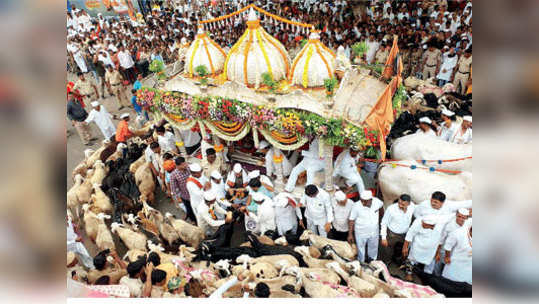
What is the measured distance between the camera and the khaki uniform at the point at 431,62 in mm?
10461

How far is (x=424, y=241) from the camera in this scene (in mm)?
5070

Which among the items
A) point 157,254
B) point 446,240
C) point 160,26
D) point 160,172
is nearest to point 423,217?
point 446,240

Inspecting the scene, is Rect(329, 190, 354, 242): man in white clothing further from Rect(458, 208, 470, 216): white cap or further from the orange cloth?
the orange cloth

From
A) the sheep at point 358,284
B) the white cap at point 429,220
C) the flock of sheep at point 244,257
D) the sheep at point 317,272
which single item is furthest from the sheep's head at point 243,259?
the white cap at point 429,220

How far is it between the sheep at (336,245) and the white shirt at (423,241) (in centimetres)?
87

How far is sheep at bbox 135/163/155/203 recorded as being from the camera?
7387 millimetres

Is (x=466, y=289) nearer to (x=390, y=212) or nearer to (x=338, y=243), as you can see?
(x=390, y=212)

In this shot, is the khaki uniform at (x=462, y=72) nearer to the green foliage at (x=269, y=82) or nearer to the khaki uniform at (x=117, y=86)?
the green foliage at (x=269, y=82)

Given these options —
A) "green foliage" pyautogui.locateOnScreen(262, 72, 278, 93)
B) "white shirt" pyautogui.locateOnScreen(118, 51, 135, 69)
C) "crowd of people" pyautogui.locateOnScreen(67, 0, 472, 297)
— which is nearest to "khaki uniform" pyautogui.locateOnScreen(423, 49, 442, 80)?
"crowd of people" pyautogui.locateOnScreen(67, 0, 472, 297)

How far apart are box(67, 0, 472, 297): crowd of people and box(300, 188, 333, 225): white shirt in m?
0.02

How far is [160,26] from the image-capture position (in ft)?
57.8

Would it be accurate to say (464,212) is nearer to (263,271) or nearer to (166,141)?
(263,271)
